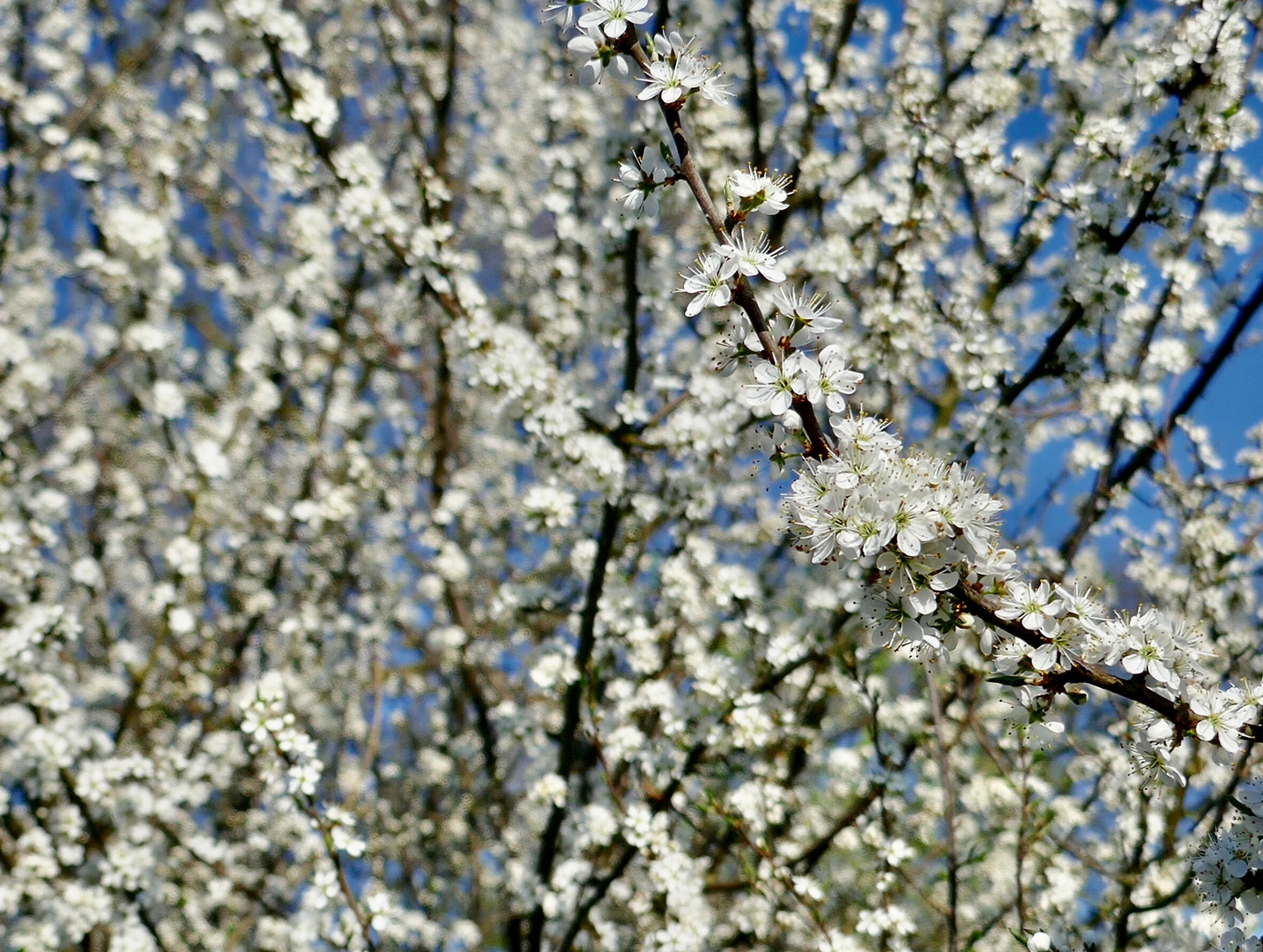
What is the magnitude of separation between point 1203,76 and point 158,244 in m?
4.41

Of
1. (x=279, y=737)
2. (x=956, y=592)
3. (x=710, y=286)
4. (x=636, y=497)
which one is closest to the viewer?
(x=956, y=592)

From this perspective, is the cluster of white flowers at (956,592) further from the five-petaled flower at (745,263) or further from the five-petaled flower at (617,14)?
the five-petaled flower at (617,14)

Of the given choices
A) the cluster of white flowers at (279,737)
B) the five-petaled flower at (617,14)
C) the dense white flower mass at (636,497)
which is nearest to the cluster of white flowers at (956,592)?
the dense white flower mass at (636,497)

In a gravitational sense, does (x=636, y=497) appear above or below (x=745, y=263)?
above

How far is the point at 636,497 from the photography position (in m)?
3.83

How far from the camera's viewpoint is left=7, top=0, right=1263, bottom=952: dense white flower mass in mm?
2053

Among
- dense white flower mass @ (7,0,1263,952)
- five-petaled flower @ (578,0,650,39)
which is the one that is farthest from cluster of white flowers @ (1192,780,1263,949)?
five-petaled flower @ (578,0,650,39)

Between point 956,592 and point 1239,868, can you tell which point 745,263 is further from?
point 1239,868

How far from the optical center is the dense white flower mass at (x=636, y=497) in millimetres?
2053

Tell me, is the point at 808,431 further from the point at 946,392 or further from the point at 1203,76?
the point at 946,392

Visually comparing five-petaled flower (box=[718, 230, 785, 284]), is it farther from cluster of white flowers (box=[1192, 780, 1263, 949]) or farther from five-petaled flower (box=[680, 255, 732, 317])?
cluster of white flowers (box=[1192, 780, 1263, 949])

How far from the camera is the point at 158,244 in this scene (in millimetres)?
4586

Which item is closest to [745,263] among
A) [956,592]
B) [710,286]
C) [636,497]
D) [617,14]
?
[710,286]

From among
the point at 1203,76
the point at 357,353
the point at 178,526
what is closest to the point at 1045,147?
the point at 1203,76
